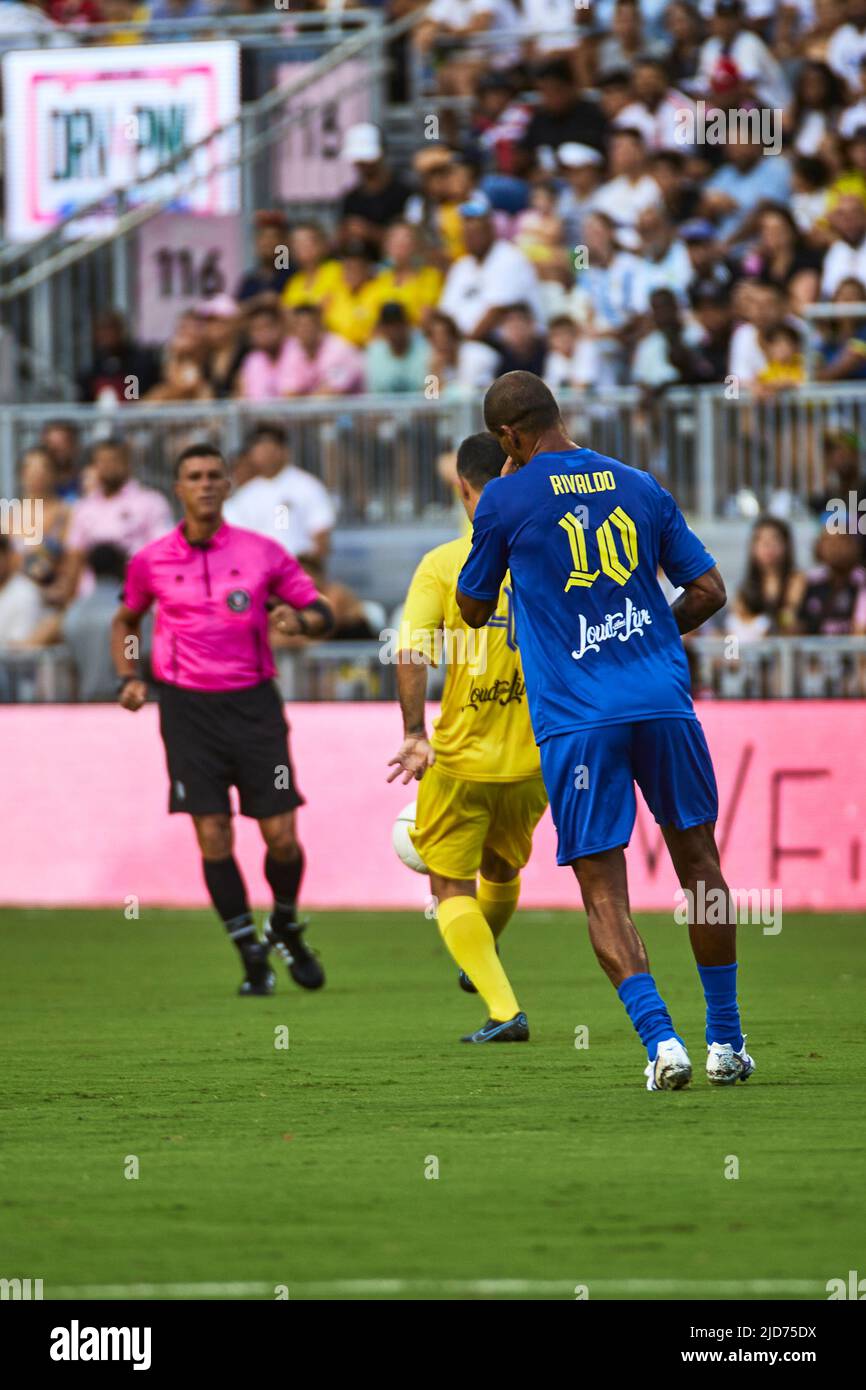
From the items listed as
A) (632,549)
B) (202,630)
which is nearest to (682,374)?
(202,630)

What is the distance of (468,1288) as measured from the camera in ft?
18.7

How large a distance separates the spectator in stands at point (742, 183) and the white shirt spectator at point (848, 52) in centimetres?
94

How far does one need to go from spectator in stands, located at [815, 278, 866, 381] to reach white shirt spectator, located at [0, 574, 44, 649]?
6485mm

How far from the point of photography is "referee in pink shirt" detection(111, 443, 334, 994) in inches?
504

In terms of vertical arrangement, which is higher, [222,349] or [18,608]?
[222,349]

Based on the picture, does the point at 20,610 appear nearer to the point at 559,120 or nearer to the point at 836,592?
the point at 559,120

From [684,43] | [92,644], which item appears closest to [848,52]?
[684,43]

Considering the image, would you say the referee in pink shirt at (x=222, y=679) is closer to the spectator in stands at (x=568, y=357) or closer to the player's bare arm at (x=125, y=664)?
the player's bare arm at (x=125, y=664)

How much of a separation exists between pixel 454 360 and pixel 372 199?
2993 mm

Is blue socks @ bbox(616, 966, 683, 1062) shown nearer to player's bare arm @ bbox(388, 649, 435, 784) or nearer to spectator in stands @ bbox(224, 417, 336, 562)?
player's bare arm @ bbox(388, 649, 435, 784)

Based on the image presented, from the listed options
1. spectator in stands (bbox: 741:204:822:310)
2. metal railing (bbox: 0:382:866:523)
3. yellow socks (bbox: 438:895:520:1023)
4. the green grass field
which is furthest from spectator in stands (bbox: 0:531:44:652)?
yellow socks (bbox: 438:895:520:1023)

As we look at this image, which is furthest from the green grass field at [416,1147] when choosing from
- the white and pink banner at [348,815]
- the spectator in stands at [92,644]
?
the spectator in stands at [92,644]
